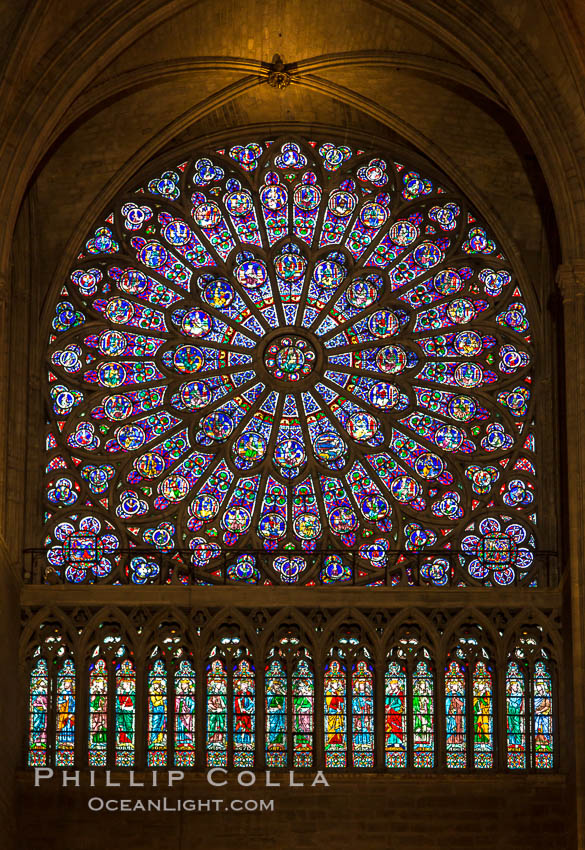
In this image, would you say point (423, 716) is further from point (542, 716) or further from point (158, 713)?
point (158, 713)

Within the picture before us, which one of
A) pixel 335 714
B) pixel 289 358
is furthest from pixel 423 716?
pixel 289 358

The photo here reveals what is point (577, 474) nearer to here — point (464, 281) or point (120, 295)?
point (464, 281)

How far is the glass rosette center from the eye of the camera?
22375 millimetres

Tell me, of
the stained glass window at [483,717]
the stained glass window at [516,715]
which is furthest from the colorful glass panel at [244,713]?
the stained glass window at [516,715]

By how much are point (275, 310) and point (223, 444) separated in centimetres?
177

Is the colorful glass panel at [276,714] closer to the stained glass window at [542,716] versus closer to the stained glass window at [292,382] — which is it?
the stained glass window at [292,382]

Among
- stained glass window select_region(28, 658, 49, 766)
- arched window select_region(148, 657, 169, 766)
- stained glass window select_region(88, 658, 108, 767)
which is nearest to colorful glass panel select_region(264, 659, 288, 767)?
arched window select_region(148, 657, 169, 766)

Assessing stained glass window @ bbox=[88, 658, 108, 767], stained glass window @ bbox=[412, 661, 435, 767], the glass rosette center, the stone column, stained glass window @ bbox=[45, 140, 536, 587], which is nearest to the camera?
the stone column

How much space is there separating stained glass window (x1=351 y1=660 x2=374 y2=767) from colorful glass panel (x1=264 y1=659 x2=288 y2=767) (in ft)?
2.24

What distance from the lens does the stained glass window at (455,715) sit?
20438 millimetres

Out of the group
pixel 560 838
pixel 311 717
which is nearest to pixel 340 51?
pixel 311 717

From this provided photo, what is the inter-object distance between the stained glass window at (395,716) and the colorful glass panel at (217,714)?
160 cm

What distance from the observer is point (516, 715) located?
20.5m

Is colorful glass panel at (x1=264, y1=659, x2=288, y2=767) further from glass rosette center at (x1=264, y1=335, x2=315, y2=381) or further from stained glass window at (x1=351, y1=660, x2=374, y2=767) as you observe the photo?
glass rosette center at (x1=264, y1=335, x2=315, y2=381)
